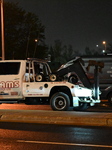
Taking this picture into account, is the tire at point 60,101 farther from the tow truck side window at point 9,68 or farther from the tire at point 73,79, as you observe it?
the tow truck side window at point 9,68

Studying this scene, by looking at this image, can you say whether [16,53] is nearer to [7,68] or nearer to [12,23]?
[12,23]

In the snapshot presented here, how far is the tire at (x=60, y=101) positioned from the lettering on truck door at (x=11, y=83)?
4.96ft

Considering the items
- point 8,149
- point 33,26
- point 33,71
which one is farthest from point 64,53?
point 8,149

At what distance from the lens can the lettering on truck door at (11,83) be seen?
13.3 m

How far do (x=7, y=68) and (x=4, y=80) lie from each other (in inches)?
24.0

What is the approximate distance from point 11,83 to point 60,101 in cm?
227

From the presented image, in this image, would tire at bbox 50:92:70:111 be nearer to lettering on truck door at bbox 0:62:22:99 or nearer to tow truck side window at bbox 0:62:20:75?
lettering on truck door at bbox 0:62:22:99

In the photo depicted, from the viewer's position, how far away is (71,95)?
13148 mm

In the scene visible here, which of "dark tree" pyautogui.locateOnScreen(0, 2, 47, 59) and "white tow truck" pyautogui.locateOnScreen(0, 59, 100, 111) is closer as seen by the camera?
"white tow truck" pyautogui.locateOnScreen(0, 59, 100, 111)

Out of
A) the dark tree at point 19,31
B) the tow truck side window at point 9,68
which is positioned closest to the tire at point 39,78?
the tow truck side window at point 9,68

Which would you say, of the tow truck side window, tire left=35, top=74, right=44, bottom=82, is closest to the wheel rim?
tire left=35, top=74, right=44, bottom=82

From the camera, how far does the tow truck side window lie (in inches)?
531

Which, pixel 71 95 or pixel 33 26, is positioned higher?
pixel 33 26

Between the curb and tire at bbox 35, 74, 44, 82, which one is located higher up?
tire at bbox 35, 74, 44, 82
